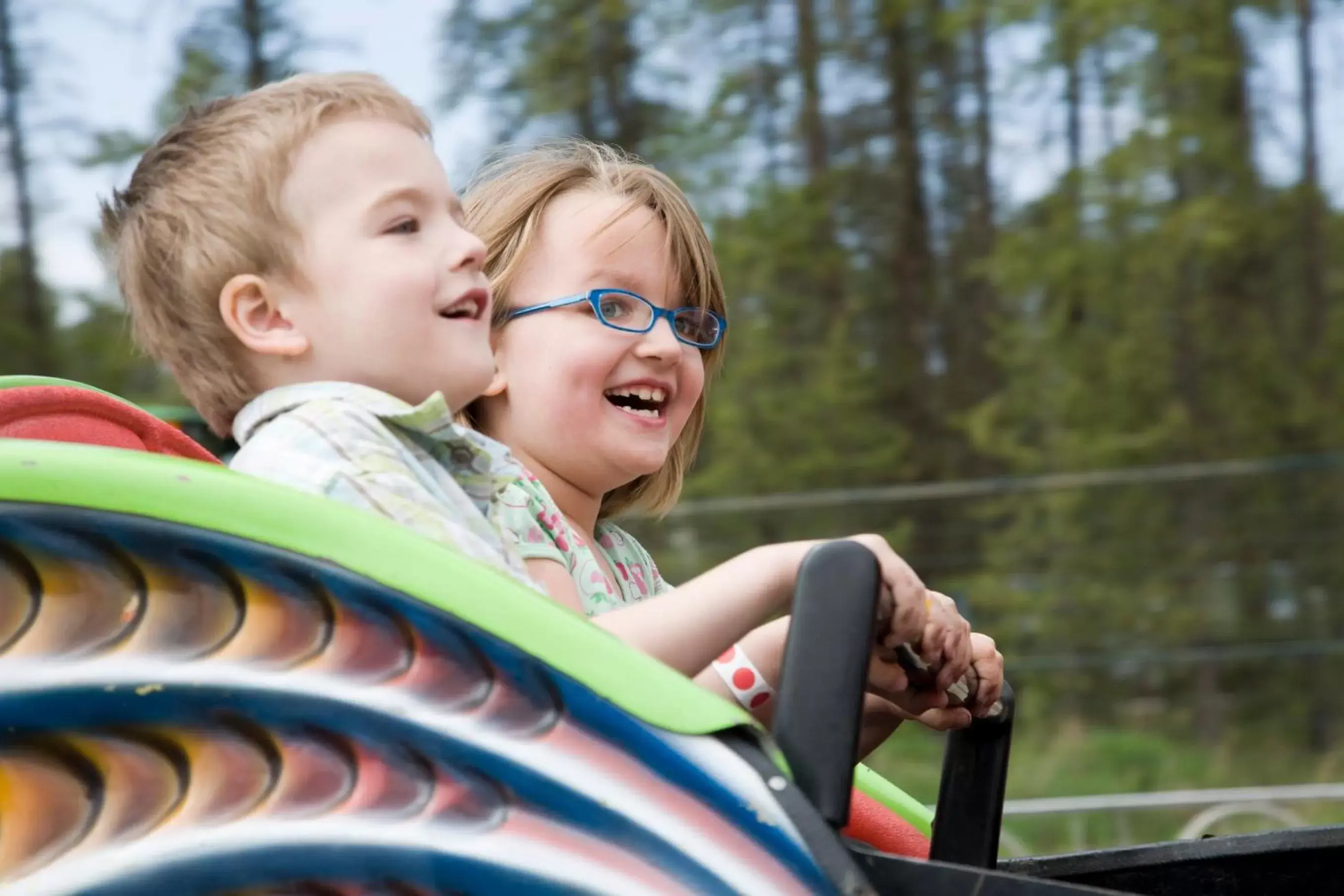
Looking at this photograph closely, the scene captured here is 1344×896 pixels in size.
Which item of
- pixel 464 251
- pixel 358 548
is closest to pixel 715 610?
pixel 358 548

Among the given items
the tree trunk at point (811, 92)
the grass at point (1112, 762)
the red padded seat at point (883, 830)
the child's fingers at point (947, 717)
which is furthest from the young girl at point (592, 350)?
the tree trunk at point (811, 92)

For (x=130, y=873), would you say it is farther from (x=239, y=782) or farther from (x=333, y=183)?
(x=333, y=183)

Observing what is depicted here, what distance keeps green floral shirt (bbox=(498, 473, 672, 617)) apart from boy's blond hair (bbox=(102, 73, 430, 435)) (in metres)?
0.28

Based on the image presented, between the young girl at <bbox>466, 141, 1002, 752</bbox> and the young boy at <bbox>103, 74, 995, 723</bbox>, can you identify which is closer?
the young boy at <bbox>103, 74, 995, 723</bbox>

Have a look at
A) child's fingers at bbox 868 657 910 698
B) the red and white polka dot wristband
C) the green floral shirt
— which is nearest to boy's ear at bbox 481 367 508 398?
the green floral shirt

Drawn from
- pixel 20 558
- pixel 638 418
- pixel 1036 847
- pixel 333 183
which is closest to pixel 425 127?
pixel 333 183

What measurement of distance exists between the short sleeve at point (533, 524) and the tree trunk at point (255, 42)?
14.1 feet

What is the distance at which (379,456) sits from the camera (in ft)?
3.96

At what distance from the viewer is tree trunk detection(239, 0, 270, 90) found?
5.39 meters

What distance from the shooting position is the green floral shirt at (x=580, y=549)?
1.45 metres

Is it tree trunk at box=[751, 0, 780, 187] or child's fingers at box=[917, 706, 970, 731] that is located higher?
tree trunk at box=[751, 0, 780, 187]

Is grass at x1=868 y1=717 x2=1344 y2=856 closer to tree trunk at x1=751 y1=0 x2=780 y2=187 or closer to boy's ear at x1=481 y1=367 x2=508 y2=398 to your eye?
tree trunk at x1=751 y1=0 x2=780 y2=187

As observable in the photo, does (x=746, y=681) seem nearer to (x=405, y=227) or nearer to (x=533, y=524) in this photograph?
(x=533, y=524)

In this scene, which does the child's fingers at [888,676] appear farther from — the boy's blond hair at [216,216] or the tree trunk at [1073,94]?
the tree trunk at [1073,94]
